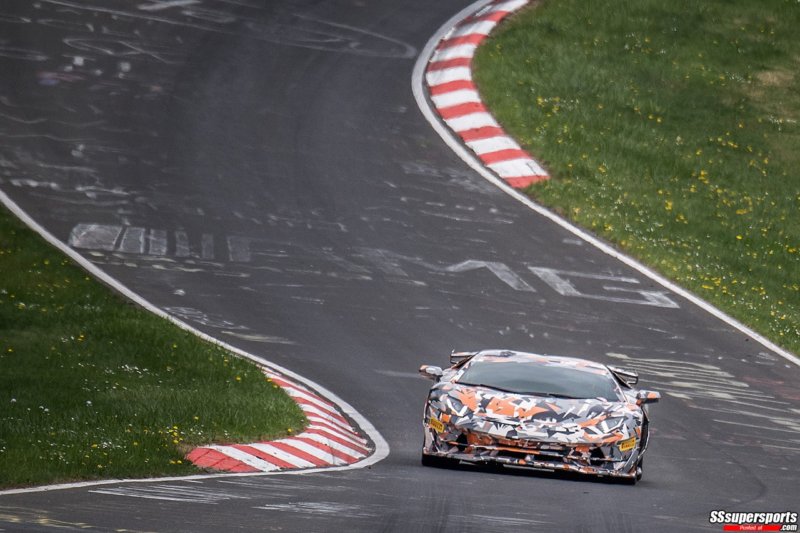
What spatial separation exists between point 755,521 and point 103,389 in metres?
6.64

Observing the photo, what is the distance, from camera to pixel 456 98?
94.0 ft

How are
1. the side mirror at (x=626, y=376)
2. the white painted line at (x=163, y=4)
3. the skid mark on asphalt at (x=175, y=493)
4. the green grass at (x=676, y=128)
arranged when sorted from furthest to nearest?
1. the white painted line at (x=163, y=4)
2. the green grass at (x=676, y=128)
3. the side mirror at (x=626, y=376)
4. the skid mark on asphalt at (x=175, y=493)

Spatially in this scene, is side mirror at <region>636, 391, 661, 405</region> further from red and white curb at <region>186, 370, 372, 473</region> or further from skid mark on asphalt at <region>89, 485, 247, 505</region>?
skid mark on asphalt at <region>89, 485, 247, 505</region>

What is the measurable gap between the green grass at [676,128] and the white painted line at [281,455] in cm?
964

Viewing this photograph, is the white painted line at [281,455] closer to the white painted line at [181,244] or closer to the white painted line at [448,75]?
the white painted line at [181,244]

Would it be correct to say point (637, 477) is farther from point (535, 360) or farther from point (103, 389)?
point (103, 389)

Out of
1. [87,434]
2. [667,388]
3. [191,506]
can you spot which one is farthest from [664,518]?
[667,388]

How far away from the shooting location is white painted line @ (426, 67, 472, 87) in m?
29.4

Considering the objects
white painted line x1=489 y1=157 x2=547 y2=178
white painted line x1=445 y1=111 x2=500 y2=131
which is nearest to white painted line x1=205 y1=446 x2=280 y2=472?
white painted line x1=489 y1=157 x2=547 y2=178

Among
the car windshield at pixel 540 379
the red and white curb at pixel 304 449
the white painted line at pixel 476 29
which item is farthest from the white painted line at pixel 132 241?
→ the white painted line at pixel 476 29

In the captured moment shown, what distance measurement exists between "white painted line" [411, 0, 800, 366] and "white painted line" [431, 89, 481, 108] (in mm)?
Answer: 220

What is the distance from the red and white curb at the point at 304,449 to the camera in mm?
13164

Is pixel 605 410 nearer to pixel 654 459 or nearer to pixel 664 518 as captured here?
pixel 654 459

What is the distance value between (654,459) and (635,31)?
19133 millimetres
